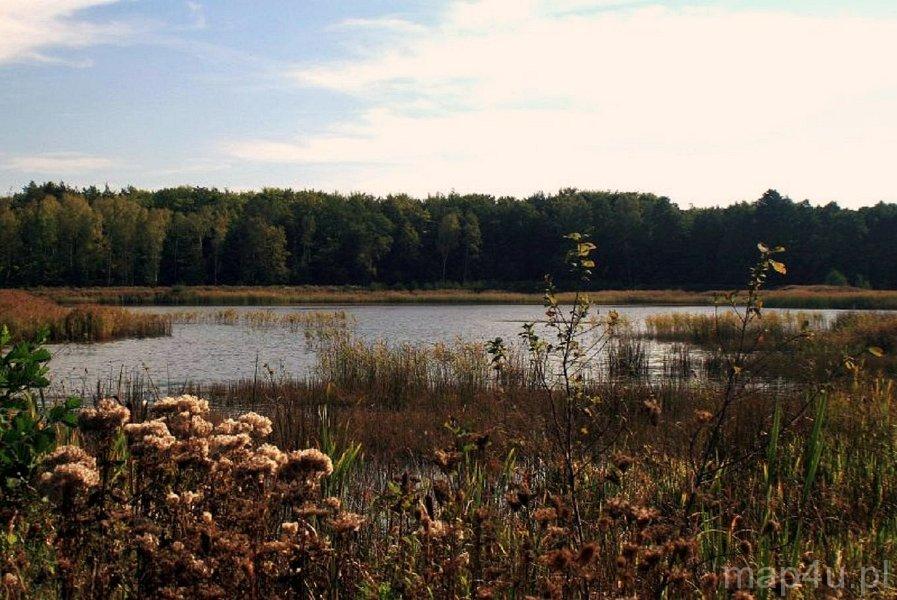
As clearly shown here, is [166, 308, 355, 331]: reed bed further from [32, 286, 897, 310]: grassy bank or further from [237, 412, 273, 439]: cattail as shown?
[237, 412, 273, 439]: cattail

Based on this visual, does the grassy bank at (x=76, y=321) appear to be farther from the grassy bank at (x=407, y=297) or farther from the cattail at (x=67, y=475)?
the grassy bank at (x=407, y=297)

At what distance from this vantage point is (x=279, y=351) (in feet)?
74.1

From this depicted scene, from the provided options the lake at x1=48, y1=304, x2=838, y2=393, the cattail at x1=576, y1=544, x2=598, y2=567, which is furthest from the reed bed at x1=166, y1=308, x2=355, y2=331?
the cattail at x1=576, y1=544, x2=598, y2=567

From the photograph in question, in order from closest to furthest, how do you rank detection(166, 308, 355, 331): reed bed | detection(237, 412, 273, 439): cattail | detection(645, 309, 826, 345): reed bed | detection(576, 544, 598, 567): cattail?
detection(576, 544, 598, 567): cattail < detection(237, 412, 273, 439): cattail < detection(645, 309, 826, 345): reed bed < detection(166, 308, 355, 331): reed bed

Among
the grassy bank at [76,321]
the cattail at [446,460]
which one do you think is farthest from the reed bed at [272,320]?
the cattail at [446,460]

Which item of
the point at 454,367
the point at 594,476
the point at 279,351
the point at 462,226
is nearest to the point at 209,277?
the point at 462,226

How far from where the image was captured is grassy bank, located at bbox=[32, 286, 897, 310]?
45.7 metres

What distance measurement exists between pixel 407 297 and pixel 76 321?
38.1 m

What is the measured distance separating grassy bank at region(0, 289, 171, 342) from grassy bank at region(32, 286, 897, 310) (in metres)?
23.2

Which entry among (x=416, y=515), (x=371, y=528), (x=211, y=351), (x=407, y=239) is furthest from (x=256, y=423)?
(x=407, y=239)

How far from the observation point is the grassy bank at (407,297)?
1797 inches

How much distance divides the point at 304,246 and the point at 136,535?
81.8m

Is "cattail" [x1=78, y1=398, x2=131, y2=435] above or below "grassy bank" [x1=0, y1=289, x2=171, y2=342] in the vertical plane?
above

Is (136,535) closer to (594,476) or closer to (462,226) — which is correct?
(594,476)
